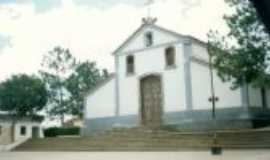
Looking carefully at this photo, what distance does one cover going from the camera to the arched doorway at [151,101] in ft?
92.9

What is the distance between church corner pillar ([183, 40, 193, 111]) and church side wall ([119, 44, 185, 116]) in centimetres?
33

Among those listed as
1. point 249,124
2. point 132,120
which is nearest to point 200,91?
point 249,124

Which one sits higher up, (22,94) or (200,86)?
(22,94)

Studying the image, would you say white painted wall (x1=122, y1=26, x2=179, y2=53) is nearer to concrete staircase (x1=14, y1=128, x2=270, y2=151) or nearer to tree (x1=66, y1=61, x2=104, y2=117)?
concrete staircase (x1=14, y1=128, x2=270, y2=151)

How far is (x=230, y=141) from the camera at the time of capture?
63.2 ft

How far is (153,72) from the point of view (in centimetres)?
2886

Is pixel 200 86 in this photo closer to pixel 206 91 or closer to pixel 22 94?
pixel 206 91

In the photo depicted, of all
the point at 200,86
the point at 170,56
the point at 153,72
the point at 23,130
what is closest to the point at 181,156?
the point at 200,86

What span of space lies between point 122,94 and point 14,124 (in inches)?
686

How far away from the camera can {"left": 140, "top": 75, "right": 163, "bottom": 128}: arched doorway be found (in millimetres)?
28312

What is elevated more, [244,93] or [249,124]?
[244,93]

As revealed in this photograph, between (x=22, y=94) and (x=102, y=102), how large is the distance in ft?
40.1

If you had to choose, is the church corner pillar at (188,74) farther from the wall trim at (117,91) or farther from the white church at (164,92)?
the wall trim at (117,91)

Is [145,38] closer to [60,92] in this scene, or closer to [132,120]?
[132,120]
